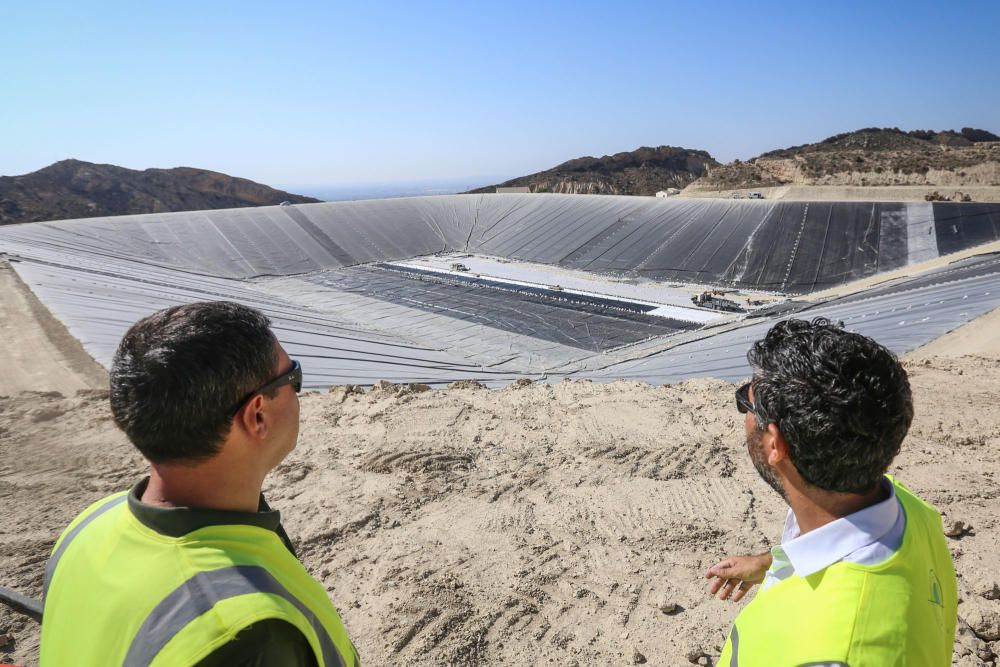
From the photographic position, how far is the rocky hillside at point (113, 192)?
39938 millimetres

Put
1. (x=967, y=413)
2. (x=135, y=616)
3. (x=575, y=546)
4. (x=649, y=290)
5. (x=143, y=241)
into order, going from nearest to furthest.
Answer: (x=135, y=616) < (x=575, y=546) < (x=967, y=413) < (x=649, y=290) < (x=143, y=241)

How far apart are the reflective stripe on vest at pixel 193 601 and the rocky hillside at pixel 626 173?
156 ft

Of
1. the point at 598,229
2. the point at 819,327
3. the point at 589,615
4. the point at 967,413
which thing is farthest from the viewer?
the point at 598,229

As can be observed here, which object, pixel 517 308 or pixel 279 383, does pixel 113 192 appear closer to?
pixel 517 308

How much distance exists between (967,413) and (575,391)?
12.2 ft

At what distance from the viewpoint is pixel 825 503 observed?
4.50 ft

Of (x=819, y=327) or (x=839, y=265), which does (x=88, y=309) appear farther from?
(x=839, y=265)

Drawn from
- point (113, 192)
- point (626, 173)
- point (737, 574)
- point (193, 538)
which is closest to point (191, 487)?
point (193, 538)

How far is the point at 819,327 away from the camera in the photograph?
1.46 meters

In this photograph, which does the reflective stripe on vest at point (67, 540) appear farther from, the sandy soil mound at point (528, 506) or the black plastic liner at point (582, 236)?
the black plastic liner at point (582, 236)

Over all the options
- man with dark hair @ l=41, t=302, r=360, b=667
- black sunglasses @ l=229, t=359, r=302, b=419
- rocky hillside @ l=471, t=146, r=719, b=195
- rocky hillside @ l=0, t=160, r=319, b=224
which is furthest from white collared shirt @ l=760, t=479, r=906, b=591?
rocky hillside @ l=471, t=146, r=719, b=195

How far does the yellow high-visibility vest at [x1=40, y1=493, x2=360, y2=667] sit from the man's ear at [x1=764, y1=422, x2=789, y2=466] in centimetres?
111

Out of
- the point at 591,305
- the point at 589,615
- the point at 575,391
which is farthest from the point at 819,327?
the point at 591,305

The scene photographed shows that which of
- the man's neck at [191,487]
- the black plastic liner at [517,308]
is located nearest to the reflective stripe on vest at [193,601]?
the man's neck at [191,487]
